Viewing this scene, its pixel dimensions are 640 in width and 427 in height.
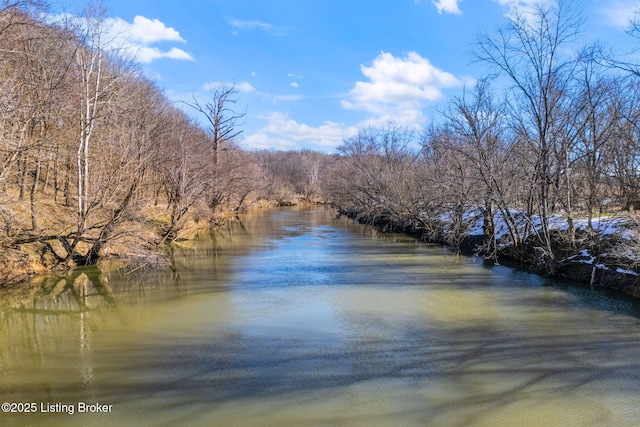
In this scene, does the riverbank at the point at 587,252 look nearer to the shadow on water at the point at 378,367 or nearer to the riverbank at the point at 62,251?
the shadow on water at the point at 378,367

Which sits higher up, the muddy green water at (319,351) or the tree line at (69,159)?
the tree line at (69,159)

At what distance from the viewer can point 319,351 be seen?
7.35 m

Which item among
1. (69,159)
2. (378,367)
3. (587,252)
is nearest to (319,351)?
(378,367)

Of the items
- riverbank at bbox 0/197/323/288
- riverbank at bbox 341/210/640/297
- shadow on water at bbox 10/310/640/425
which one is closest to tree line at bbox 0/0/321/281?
riverbank at bbox 0/197/323/288

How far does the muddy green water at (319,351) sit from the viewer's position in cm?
546

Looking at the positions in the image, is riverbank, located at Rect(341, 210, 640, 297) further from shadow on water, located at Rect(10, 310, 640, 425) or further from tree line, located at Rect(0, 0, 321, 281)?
tree line, located at Rect(0, 0, 321, 281)

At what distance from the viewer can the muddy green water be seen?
546cm

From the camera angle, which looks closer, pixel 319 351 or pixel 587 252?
pixel 319 351

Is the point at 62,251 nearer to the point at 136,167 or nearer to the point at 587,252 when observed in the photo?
the point at 136,167

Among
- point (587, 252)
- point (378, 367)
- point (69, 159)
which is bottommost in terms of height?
point (378, 367)

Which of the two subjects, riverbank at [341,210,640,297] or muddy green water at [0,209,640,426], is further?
riverbank at [341,210,640,297]

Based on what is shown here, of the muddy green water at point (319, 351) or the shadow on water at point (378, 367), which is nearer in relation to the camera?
the muddy green water at point (319, 351)

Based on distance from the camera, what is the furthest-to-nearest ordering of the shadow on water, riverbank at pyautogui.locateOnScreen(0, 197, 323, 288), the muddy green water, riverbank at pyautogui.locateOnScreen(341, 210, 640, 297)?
riverbank at pyautogui.locateOnScreen(0, 197, 323, 288) → riverbank at pyautogui.locateOnScreen(341, 210, 640, 297) → the shadow on water → the muddy green water

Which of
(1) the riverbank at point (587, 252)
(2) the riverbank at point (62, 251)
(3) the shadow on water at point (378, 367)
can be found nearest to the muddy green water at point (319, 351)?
(3) the shadow on water at point (378, 367)
